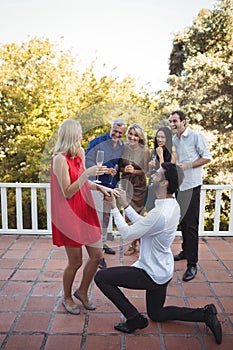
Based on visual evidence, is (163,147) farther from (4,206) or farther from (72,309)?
(4,206)

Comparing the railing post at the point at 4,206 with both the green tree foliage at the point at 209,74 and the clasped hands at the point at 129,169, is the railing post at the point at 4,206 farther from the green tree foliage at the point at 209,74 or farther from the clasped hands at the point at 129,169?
the green tree foliage at the point at 209,74

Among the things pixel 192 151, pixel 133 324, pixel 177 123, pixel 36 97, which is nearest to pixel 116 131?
pixel 177 123

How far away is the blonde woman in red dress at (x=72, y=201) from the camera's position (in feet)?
6.39

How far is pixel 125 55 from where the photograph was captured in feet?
29.9

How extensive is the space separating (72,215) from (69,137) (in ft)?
1.58

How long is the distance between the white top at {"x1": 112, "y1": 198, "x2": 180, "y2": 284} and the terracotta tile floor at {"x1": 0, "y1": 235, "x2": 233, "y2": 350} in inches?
15.2

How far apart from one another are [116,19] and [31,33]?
2.39m

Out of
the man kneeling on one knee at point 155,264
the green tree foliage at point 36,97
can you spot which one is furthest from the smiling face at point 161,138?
the green tree foliage at point 36,97

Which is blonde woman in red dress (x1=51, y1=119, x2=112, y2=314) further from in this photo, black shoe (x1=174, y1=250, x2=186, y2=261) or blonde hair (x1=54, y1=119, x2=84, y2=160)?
black shoe (x1=174, y1=250, x2=186, y2=261)

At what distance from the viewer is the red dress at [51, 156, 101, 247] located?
6.56ft

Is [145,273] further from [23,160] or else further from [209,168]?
[209,168]

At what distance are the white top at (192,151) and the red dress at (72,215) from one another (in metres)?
1.07

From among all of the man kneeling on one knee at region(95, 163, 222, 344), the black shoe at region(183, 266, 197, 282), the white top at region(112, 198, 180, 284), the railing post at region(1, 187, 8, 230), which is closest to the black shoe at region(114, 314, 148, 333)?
the man kneeling on one knee at region(95, 163, 222, 344)

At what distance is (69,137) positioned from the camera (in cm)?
195
